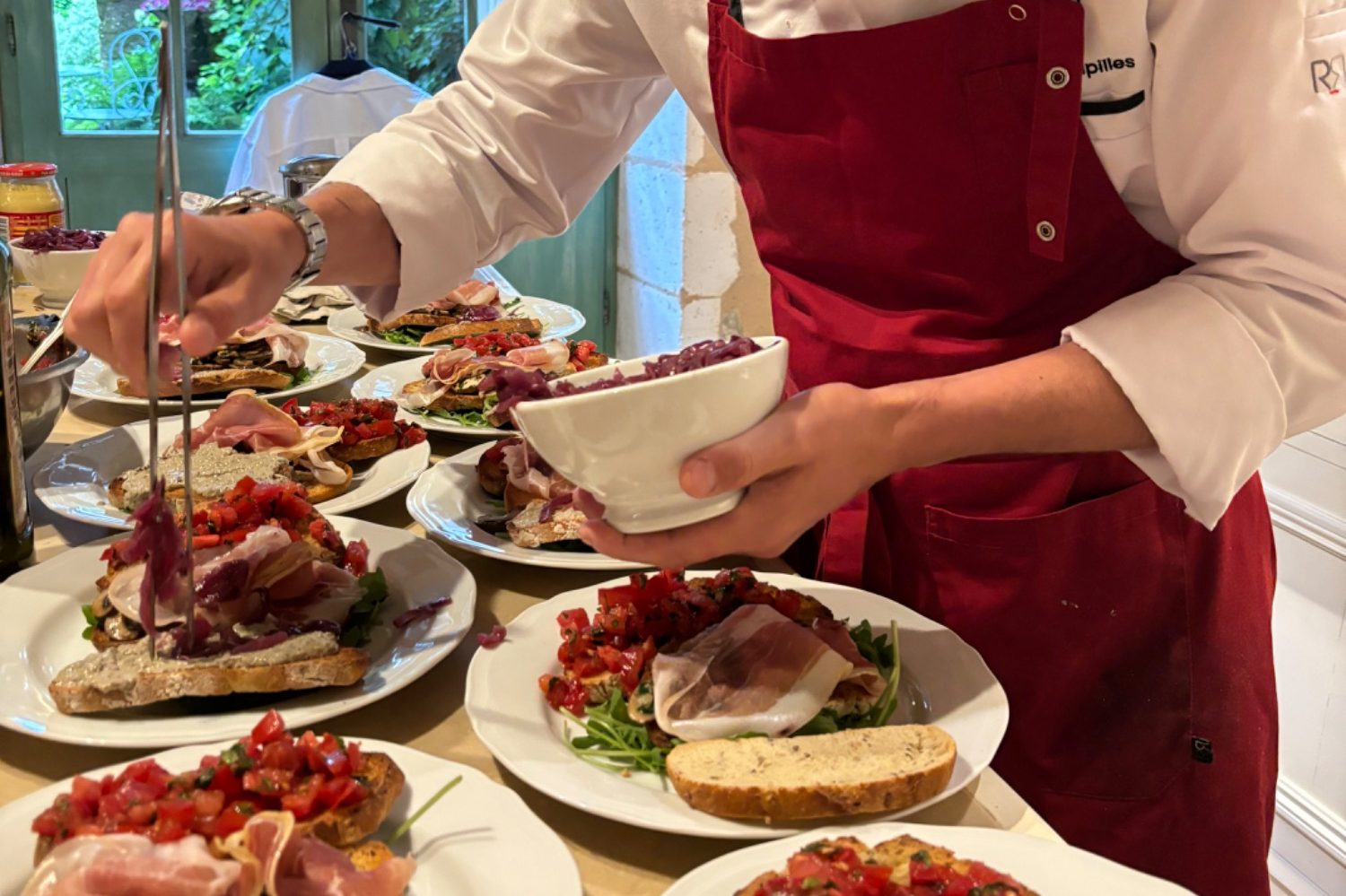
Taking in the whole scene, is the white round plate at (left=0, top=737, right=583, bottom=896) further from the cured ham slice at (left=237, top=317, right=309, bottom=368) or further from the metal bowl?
the cured ham slice at (left=237, top=317, right=309, bottom=368)

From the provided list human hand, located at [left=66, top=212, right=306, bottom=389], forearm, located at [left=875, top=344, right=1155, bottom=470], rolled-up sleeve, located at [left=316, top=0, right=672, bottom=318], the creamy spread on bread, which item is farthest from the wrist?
forearm, located at [left=875, top=344, right=1155, bottom=470]

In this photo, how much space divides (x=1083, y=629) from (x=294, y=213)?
3.64 feet

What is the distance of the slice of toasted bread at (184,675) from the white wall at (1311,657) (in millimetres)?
2520

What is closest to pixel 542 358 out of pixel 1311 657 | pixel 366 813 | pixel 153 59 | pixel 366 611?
pixel 366 611

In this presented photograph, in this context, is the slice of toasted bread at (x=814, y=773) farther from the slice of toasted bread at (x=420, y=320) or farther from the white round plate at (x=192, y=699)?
the slice of toasted bread at (x=420, y=320)

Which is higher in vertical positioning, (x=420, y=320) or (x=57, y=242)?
(x=57, y=242)

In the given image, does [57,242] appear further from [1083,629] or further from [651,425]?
[1083,629]

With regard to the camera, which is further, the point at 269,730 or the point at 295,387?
the point at 295,387

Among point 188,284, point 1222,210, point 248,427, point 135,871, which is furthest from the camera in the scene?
point 248,427

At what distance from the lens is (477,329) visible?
264cm

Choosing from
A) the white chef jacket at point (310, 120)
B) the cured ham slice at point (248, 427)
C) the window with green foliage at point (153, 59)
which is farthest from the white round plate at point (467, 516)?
the window with green foliage at point (153, 59)

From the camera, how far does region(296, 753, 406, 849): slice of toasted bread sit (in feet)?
3.28

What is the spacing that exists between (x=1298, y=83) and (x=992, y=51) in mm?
317

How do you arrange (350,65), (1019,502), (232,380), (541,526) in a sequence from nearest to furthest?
(1019,502) < (541,526) < (232,380) < (350,65)
